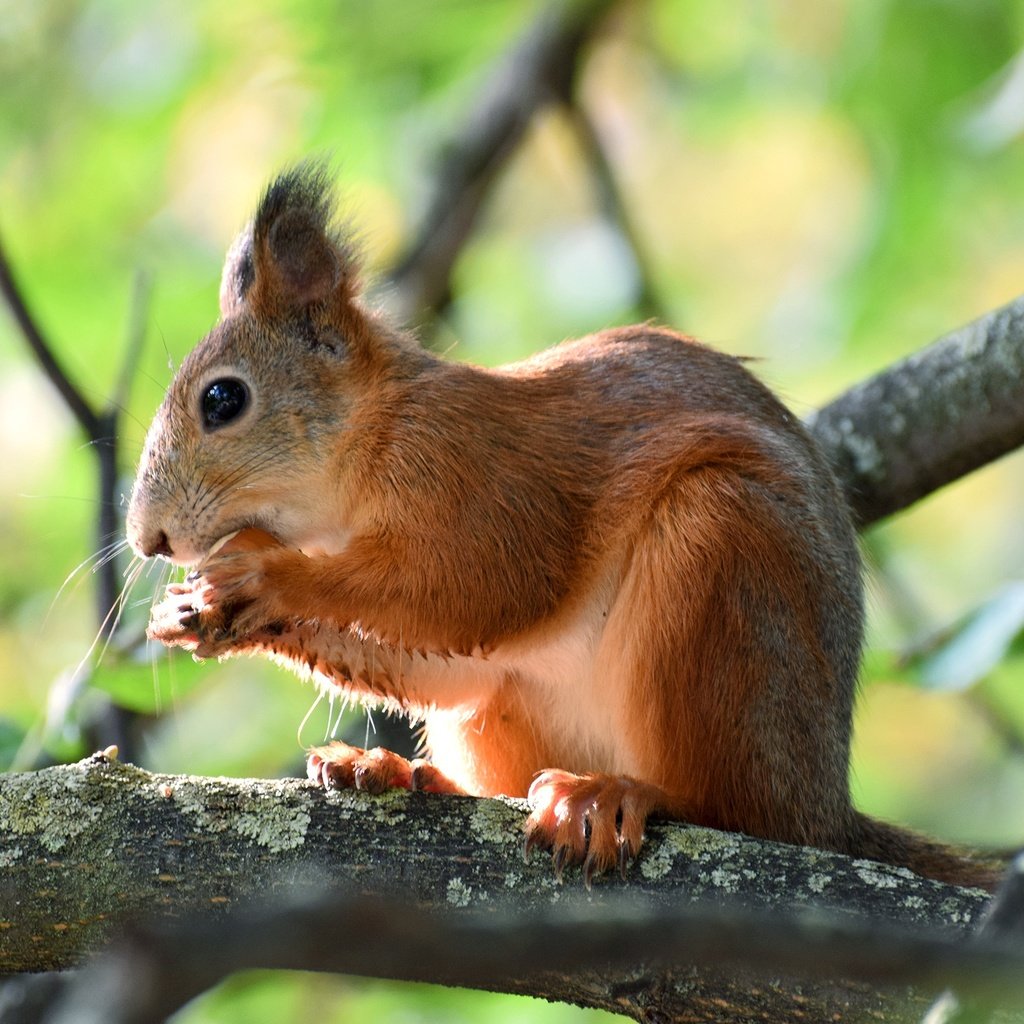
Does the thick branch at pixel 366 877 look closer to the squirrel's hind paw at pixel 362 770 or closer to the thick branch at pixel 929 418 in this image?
the squirrel's hind paw at pixel 362 770

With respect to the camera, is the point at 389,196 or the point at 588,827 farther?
the point at 389,196

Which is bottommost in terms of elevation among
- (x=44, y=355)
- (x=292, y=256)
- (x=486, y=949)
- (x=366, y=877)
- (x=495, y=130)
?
(x=486, y=949)

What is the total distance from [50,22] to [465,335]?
7.99 ft

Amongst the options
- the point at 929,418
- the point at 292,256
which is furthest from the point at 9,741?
the point at 929,418

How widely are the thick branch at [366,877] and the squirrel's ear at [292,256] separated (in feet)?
5.58

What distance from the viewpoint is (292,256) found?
4.23 metres

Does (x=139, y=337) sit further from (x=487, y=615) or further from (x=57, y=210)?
(x=57, y=210)

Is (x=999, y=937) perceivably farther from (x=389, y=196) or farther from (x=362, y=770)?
(x=389, y=196)

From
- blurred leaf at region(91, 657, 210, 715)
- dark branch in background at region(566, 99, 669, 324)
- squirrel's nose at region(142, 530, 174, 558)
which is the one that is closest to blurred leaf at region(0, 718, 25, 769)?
blurred leaf at region(91, 657, 210, 715)

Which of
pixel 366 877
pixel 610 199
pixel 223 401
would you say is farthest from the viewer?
pixel 610 199

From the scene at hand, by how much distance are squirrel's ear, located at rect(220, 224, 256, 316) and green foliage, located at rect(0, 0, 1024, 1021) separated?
57cm

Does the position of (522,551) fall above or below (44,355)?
below

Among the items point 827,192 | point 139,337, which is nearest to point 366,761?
point 139,337

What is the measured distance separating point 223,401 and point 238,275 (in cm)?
59
